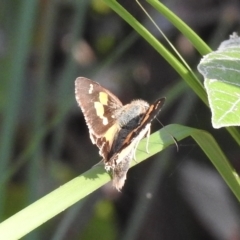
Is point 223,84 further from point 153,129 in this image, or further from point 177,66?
point 153,129

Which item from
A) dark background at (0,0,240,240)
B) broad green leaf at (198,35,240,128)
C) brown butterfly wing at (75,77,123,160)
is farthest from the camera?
dark background at (0,0,240,240)

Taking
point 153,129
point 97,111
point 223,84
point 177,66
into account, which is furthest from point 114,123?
point 153,129

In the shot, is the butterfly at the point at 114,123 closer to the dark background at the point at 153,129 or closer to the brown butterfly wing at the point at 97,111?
the brown butterfly wing at the point at 97,111

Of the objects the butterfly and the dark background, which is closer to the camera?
the butterfly

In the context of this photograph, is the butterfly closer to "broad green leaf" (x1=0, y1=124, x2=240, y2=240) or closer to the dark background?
"broad green leaf" (x1=0, y1=124, x2=240, y2=240)

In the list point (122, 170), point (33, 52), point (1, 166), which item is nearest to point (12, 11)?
point (33, 52)

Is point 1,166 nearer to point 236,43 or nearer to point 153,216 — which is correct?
point 236,43

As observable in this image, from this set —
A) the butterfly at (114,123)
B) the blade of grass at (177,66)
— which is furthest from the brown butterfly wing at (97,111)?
the blade of grass at (177,66)

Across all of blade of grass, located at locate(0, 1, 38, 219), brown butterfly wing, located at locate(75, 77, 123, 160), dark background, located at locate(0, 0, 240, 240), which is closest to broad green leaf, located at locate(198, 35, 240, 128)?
brown butterfly wing, located at locate(75, 77, 123, 160)
